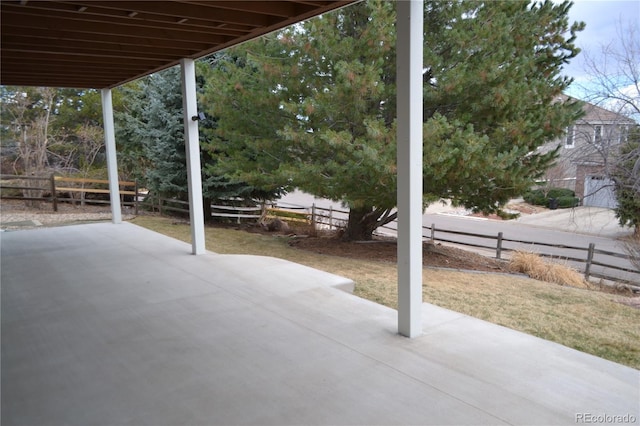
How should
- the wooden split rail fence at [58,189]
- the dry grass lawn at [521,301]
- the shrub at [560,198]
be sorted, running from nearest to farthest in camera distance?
the dry grass lawn at [521,301] → the wooden split rail fence at [58,189] → the shrub at [560,198]

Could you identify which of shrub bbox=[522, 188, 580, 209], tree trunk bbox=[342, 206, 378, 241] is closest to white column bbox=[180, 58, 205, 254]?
tree trunk bbox=[342, 206, 378, 241]

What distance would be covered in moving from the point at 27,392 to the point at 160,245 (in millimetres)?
3850

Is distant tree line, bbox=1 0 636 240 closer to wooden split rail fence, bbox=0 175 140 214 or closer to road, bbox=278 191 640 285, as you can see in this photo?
road, bbox=278 191 640 285

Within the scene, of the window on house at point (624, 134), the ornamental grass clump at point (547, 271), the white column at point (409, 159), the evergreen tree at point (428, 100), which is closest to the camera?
the white column at point (409, 159)

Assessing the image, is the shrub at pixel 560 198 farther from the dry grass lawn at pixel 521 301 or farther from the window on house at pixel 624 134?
the dry grass lawn at pixel 521 301

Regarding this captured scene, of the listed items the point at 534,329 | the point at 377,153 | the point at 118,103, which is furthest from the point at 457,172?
the point at 118,103

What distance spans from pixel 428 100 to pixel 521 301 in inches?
137

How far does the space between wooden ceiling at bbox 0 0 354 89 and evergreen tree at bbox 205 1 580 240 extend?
2.46 metres

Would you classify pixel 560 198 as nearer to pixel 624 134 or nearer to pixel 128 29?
pixel 624 134

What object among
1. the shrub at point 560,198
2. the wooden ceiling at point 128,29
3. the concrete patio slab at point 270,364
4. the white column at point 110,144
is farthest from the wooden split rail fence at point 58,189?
the shrub at point 560,198

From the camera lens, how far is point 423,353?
272 cm

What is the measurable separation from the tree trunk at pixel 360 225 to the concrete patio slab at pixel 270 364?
528cm

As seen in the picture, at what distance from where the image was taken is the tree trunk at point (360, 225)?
31.0 ft

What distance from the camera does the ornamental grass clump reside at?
7.37 m
